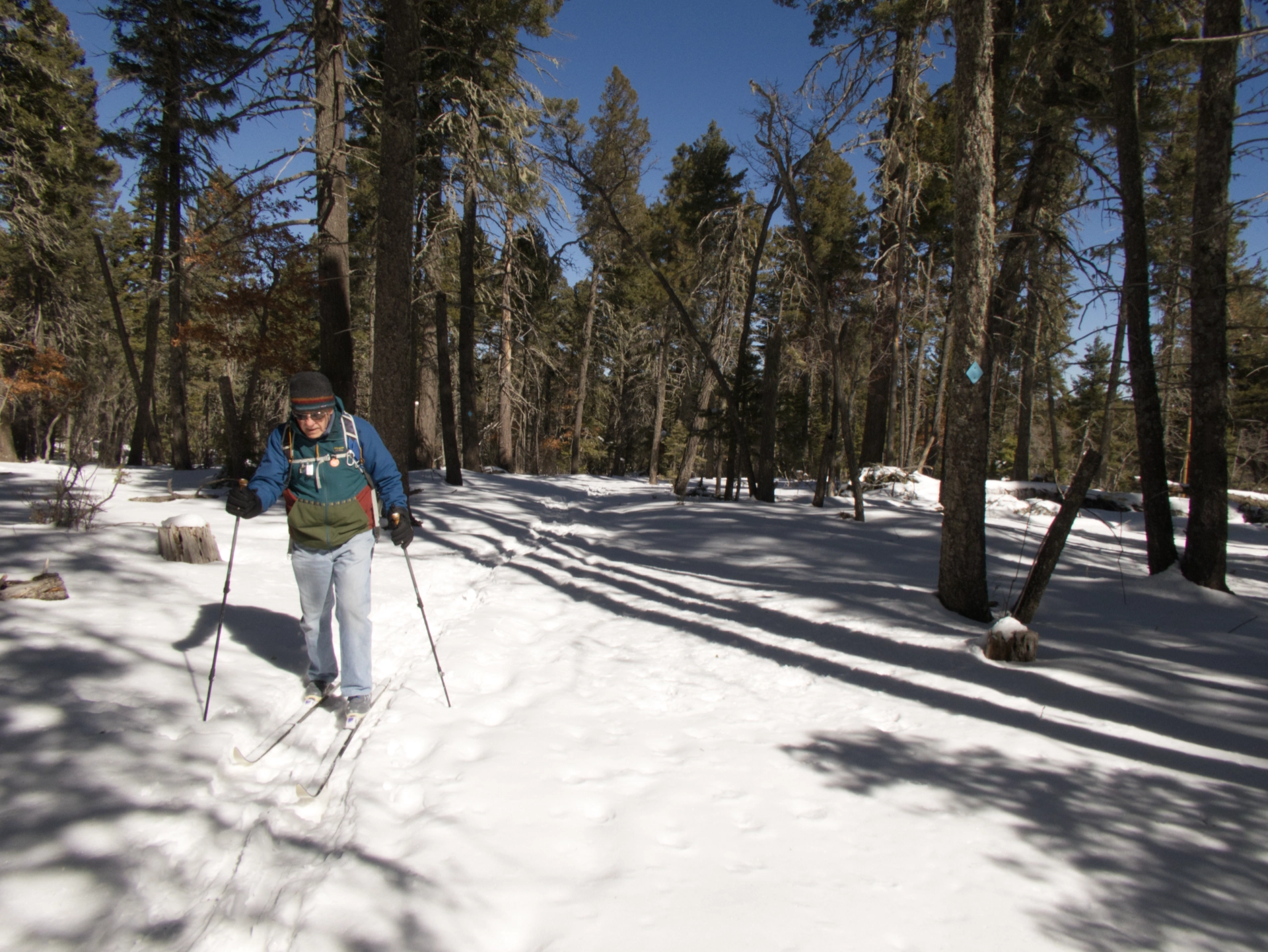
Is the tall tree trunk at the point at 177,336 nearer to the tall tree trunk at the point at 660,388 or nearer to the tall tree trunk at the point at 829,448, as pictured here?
the tall tree trunk at the point at 660,388

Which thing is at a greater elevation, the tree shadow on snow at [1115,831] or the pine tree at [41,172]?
the pine tree at [41,172]

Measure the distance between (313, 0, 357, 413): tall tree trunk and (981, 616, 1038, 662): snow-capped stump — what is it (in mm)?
9242

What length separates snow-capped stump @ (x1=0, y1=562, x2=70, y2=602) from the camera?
454 centimetres

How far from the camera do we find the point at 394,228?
866 cm

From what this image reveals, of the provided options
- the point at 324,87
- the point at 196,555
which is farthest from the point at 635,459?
the point at 196,555

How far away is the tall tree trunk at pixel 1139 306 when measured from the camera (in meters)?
8.07

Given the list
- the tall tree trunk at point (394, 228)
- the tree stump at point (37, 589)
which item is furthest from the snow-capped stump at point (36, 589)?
the tall tree trunk at point (394, 228)

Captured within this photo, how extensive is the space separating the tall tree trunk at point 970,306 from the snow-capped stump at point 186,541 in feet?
23.5

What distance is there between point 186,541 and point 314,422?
3.51m

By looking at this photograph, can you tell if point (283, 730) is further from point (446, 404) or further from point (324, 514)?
point (446, 404)

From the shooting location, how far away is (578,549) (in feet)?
31.9

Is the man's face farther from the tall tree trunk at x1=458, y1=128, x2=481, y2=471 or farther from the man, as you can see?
the tall tree trunk at x1=458, y1=128, x2=481, y2=471

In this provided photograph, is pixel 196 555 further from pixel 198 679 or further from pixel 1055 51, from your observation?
pixel 1055 51

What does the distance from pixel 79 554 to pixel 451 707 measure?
4.26m
